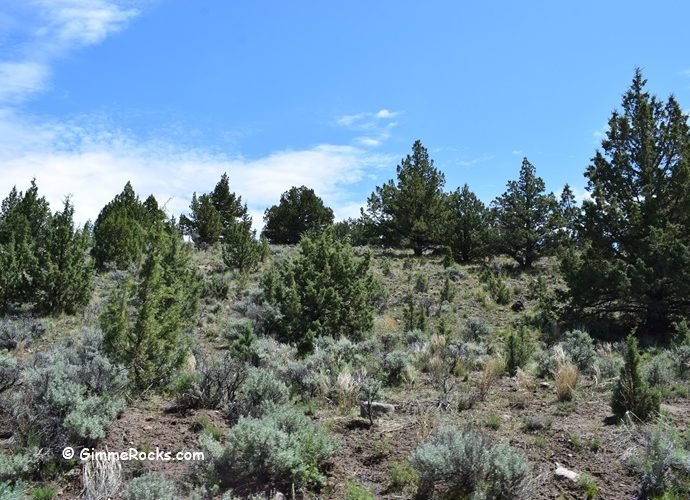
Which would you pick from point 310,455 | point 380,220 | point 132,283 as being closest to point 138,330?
point 132,283

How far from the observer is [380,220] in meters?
30.3

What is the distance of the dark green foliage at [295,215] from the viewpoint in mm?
38625

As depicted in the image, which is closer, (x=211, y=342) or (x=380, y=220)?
(x=211, y=342)

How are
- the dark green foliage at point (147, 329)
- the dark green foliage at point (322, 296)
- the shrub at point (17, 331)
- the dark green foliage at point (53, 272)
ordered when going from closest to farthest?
the dark green foliage at point (147, 329) → the shrub at point (17, 331) → the dark green foliage at point (322, 296) → the dark green foliage at point (53, 272)

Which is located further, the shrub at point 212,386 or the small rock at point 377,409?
the shrub at point 212,386

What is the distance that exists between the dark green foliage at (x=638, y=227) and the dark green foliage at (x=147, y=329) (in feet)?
41.9

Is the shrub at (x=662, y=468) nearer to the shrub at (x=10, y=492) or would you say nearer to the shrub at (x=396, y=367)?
the shrub at (x=396, y=367)

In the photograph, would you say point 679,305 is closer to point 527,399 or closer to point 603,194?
point 603,194

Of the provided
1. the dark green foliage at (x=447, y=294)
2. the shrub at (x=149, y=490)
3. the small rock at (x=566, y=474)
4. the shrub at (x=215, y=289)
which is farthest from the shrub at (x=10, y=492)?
the dark green foliage at (x=447, y=294)

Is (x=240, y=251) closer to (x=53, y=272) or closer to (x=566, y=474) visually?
(x=53, y=272)

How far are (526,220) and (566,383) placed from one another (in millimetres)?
18241

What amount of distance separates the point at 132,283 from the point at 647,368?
27.9 feet

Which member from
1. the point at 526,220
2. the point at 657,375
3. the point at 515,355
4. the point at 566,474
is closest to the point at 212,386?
the point at 566,474

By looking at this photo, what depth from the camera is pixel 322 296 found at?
13852 millimetres
